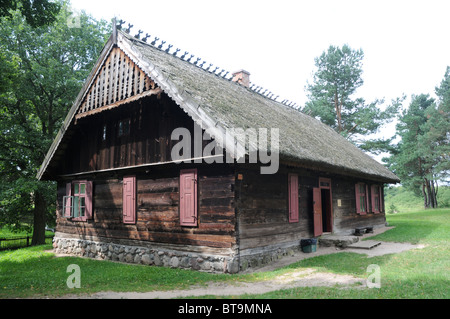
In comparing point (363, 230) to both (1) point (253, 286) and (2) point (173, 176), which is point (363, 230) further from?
(1) point (253, 286)

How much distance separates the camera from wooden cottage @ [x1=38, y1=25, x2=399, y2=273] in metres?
8.86

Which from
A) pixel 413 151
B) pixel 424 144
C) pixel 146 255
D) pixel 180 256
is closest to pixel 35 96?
pixel 146 255

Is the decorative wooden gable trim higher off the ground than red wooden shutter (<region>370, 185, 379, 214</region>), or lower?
higher

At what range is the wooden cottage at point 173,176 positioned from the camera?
8859 mm

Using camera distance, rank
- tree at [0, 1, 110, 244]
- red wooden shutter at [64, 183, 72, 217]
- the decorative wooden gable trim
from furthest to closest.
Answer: tree at [0, 1, 110, 244]
red wooden shutter at [64, 183, 72, 217]
the decorative wooden gable trim

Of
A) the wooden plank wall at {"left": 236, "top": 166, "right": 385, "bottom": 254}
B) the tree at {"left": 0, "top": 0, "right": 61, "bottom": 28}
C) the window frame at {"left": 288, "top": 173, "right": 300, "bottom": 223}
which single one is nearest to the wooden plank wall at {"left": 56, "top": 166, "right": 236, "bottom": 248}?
the wooden plank wall at {"left": 236, "top": 166, "right": 385, "bottom": 254}

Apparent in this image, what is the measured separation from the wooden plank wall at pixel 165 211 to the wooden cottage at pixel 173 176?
0.10 ft

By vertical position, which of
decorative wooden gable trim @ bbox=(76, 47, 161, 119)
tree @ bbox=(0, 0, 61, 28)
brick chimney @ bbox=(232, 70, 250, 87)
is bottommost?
decorative wooden gable trim @ bbox=(76, 47, 161, 119)

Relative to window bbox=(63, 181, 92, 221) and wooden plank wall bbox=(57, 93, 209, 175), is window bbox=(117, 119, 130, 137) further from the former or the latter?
window bbox=(63, 181, 92, 221)

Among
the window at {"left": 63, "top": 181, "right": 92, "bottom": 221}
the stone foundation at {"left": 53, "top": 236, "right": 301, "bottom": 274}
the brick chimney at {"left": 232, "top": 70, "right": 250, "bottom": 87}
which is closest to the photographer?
the stone foundation at {"left": 53, "top": 236, "right": 301, "bottom": 274}

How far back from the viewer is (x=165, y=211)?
1028 centimetres

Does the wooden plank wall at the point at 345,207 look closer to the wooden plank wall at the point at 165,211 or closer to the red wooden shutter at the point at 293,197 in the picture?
the red wooden shutter at the point at 293,197

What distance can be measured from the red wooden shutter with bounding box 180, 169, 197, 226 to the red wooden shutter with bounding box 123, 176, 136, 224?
7.58 ft
